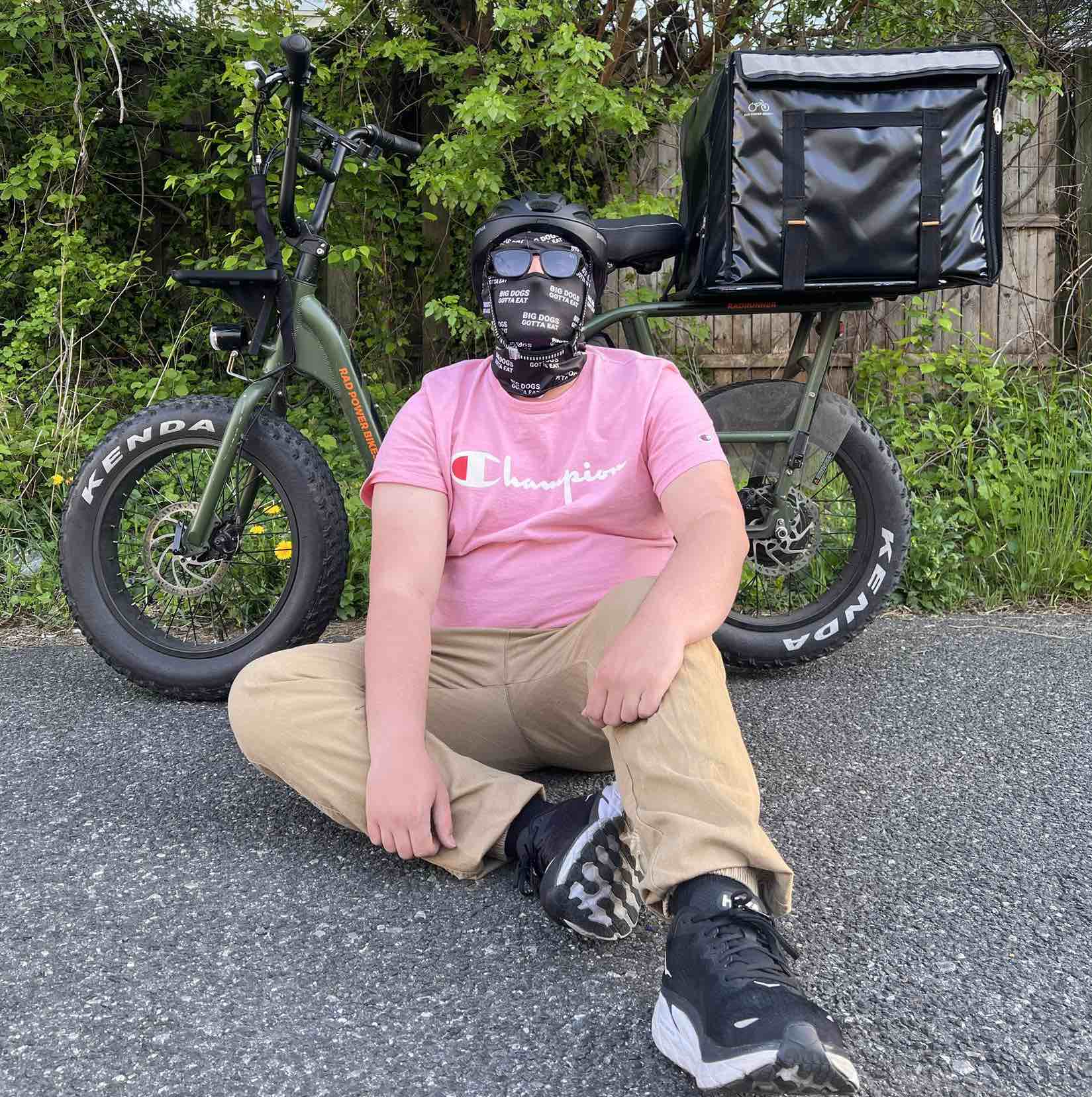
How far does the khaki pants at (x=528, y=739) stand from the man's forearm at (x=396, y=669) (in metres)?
0.08

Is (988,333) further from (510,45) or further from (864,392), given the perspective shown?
(510,45)

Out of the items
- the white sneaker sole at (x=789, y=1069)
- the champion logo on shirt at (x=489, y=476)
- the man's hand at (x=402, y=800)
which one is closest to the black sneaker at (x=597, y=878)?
the man's hand at (x=402, y=800)

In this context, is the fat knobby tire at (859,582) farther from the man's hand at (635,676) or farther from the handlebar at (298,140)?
the man's hand at (635,676)

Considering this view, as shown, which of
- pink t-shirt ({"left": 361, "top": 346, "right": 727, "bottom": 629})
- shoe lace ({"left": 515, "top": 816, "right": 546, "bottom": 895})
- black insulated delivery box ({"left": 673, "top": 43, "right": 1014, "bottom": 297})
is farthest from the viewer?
black insulated delivery box ({"left": 673, "top": 43, "right": 1014, "bottom": 297})

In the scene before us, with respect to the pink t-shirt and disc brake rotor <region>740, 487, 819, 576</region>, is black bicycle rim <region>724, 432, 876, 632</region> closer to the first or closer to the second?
disc brake rotor <region>740, 487, 819, 576</region>

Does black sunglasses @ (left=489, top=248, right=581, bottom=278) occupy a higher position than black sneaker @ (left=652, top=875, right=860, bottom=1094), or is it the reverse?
black sunglasses @ (left=489, top=248, right=581, bottom=278)

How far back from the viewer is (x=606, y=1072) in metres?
A: 1.43

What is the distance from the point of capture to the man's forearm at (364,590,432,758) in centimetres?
183

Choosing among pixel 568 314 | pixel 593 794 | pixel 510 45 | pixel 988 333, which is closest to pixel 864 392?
pixel 988 333

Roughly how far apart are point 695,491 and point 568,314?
45 cm

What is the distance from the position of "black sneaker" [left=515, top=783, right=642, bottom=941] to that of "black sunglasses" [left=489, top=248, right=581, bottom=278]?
99cm

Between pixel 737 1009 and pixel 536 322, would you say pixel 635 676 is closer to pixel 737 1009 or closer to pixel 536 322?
pixel 737 1009

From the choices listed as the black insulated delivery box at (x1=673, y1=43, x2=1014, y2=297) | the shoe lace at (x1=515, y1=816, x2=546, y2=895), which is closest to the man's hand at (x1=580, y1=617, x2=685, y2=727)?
the shoe lace at (x1=515, y1=816, x2=546, y2=895)

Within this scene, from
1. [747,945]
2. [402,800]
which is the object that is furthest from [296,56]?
[747,945]
